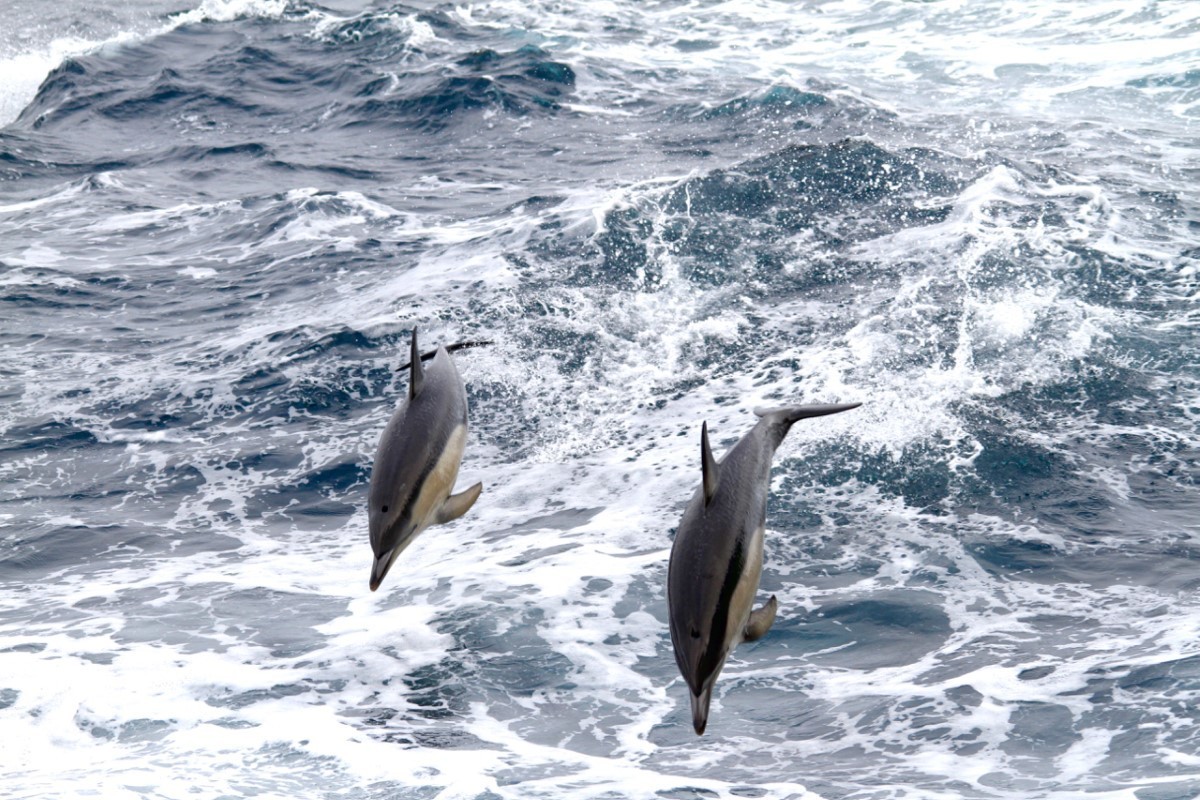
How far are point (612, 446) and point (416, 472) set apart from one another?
27.7ft

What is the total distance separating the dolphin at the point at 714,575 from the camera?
354 centimetres

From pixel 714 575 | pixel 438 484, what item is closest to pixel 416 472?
pixel 438 484

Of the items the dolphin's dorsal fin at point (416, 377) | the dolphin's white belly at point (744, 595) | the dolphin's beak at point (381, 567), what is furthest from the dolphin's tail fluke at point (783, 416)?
the dolphin's beak at point (381, 567)

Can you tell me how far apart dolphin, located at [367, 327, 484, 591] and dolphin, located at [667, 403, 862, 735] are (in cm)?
71

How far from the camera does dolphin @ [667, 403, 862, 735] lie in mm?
3537

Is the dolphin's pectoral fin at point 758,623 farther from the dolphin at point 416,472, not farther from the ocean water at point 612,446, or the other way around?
the ocean water at point 612,446

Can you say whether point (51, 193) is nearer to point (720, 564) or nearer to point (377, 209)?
point (377, 209)

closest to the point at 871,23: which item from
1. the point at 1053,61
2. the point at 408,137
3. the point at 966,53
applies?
the point at 966,53

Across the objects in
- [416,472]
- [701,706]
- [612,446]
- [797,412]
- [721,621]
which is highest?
[797,412]

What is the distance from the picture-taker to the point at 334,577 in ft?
35.7

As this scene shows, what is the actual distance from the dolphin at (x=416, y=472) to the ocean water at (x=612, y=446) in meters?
4.16

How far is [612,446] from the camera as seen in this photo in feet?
40.9

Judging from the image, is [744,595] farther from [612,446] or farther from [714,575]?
[612,446]

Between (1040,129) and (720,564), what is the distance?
20.5 metres
